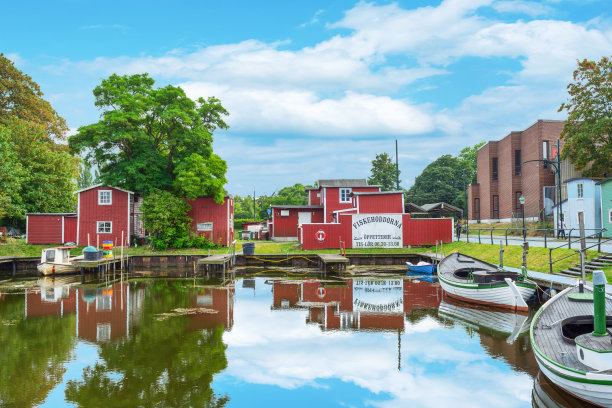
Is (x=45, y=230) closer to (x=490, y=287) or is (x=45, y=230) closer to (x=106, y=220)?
(x=106, y=220)

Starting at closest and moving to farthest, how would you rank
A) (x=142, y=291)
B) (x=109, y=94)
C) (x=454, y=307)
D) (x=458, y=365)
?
1. (x=458, y=365)
2. (x=454, y=307)
3. (x=142, y=291)
4. (x=109, y=94)

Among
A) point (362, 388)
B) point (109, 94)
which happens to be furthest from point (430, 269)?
point (109, 94)

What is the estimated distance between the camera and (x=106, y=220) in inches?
1283

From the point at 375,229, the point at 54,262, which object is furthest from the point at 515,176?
the point at 54,262

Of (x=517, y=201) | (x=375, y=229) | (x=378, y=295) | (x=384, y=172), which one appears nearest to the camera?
(x=378, y=295)

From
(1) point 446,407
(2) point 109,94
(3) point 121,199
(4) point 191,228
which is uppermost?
(2) point 109,94

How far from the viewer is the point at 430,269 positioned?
24.5m

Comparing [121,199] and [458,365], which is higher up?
[121,199]

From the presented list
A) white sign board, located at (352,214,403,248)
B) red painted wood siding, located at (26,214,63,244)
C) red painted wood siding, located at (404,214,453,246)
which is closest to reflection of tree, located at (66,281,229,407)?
white sign board, located at (352,214,403,248)

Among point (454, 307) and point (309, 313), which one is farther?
point (454, 307)

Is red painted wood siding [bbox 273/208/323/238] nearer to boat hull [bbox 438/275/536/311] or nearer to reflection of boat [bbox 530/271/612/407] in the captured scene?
boat hull [bbox 438/275/536/311]

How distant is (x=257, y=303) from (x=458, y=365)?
8.86m

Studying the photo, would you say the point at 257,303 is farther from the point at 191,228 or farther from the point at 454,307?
the point at 191,228

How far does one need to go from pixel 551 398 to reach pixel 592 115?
3027 cm
